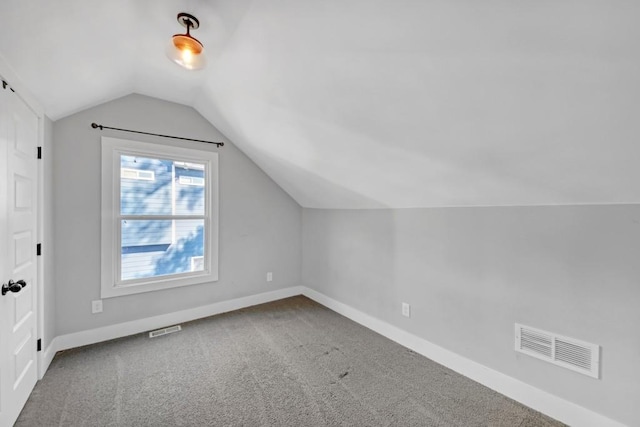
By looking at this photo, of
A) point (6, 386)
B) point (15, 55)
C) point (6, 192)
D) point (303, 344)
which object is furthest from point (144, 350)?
point (15, 55)

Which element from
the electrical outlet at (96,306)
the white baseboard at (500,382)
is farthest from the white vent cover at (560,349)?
the electrical outlet at (96,306)

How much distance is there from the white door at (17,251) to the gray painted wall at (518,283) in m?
2.76

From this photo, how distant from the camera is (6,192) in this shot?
5.04 feet

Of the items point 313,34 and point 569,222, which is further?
point 569,222

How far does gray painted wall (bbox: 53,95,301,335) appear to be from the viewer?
250cm

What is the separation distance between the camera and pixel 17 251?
169 centimetres

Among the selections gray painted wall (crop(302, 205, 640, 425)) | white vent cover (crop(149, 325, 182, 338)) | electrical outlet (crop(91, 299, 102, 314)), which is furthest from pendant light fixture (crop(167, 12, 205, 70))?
white vent cover (crop(149, 325, 182, 338))

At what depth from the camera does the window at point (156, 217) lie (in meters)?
2.71

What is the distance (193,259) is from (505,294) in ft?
10.3

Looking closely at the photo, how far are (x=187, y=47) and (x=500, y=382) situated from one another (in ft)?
10.1

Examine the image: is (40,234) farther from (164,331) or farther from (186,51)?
(186,51)

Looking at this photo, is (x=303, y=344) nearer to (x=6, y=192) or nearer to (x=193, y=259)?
(x=193, y=259)

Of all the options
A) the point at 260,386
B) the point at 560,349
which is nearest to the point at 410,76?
the point at 560,349

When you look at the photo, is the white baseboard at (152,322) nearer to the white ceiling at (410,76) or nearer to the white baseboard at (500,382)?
the white baseboard at (500,382)
